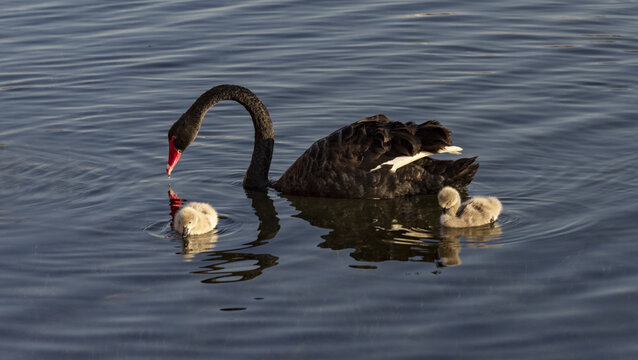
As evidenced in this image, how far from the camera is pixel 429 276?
7590 millimetres

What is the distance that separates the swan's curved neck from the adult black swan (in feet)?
0.86

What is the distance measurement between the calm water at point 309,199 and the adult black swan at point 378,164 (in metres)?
0.15

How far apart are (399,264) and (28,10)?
39.1 feet

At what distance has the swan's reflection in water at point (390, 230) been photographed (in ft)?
26.9

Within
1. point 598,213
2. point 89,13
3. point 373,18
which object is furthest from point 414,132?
point 89,13

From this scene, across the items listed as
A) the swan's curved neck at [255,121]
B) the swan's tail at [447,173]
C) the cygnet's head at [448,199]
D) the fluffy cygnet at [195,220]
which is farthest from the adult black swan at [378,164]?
the fluffy cygnet at [195,220]

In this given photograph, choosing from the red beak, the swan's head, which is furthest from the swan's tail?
the red beak

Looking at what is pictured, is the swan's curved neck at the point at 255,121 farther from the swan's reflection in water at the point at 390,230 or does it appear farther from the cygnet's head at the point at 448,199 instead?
the cygnet's head at the point at 448,199

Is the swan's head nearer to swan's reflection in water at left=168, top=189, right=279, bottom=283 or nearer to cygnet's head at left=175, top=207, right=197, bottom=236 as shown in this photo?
swan's reflection in water at left=168, top=189, right=279, bottom=283

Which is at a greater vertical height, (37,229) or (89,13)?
(89,13)

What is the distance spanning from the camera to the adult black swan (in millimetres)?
9453

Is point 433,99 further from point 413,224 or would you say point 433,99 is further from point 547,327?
point 547,327

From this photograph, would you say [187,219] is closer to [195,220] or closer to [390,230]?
[195,220]

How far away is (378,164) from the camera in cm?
955
